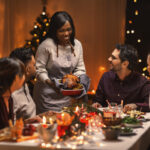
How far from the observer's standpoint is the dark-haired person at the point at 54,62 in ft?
12.7

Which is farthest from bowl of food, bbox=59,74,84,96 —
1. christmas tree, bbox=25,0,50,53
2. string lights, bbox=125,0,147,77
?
christmas tree, bbox=25,0,50,53

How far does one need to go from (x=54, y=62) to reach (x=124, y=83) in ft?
2.74

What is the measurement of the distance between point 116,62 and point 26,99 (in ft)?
4.25

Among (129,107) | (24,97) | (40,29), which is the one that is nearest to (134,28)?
(40,29)

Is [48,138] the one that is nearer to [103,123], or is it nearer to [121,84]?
[103,123]

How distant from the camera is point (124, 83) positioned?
4086 millimetres

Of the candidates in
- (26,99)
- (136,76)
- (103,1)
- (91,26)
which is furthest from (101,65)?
(26,99)

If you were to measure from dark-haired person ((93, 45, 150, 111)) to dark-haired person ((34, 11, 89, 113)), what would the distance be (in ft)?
1.21

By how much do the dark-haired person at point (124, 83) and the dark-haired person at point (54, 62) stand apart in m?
0.37

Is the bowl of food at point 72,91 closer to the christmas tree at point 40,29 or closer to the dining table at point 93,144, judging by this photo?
the dining table at point 93,144

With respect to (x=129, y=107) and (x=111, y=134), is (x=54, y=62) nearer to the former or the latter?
(x=129, y=107)

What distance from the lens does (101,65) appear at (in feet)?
23.7

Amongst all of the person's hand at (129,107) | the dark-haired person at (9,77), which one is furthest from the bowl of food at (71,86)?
the dark-haired person at (9,77)

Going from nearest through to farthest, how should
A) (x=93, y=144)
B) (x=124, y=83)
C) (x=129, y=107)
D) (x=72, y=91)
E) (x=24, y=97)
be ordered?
(x=93, y=144)
(x=24, y=97)
(x=72, y=91)
(x=129, y=107)
(x=124, y=83)
